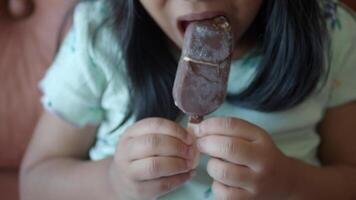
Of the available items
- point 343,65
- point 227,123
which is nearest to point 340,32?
point 343,65

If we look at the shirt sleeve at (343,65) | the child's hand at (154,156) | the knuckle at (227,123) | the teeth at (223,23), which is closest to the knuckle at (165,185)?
the child's hand at (154,156)

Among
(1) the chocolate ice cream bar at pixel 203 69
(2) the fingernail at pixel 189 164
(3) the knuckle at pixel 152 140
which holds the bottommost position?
(2) the fingernail at pixel 189 164

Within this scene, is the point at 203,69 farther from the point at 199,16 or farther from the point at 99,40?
the point at 99,40

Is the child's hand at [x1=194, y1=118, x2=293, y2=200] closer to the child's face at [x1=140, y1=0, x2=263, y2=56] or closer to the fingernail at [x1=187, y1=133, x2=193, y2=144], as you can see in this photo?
the fingernail at [x1=187, y1=133, x2=193, y2=144]

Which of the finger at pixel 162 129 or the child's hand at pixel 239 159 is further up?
the finger at pixel 162 129

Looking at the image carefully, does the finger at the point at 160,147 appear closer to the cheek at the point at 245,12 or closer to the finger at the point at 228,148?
the finger at the point at 228,148

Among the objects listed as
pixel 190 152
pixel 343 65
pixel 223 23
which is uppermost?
pixel 223 23
